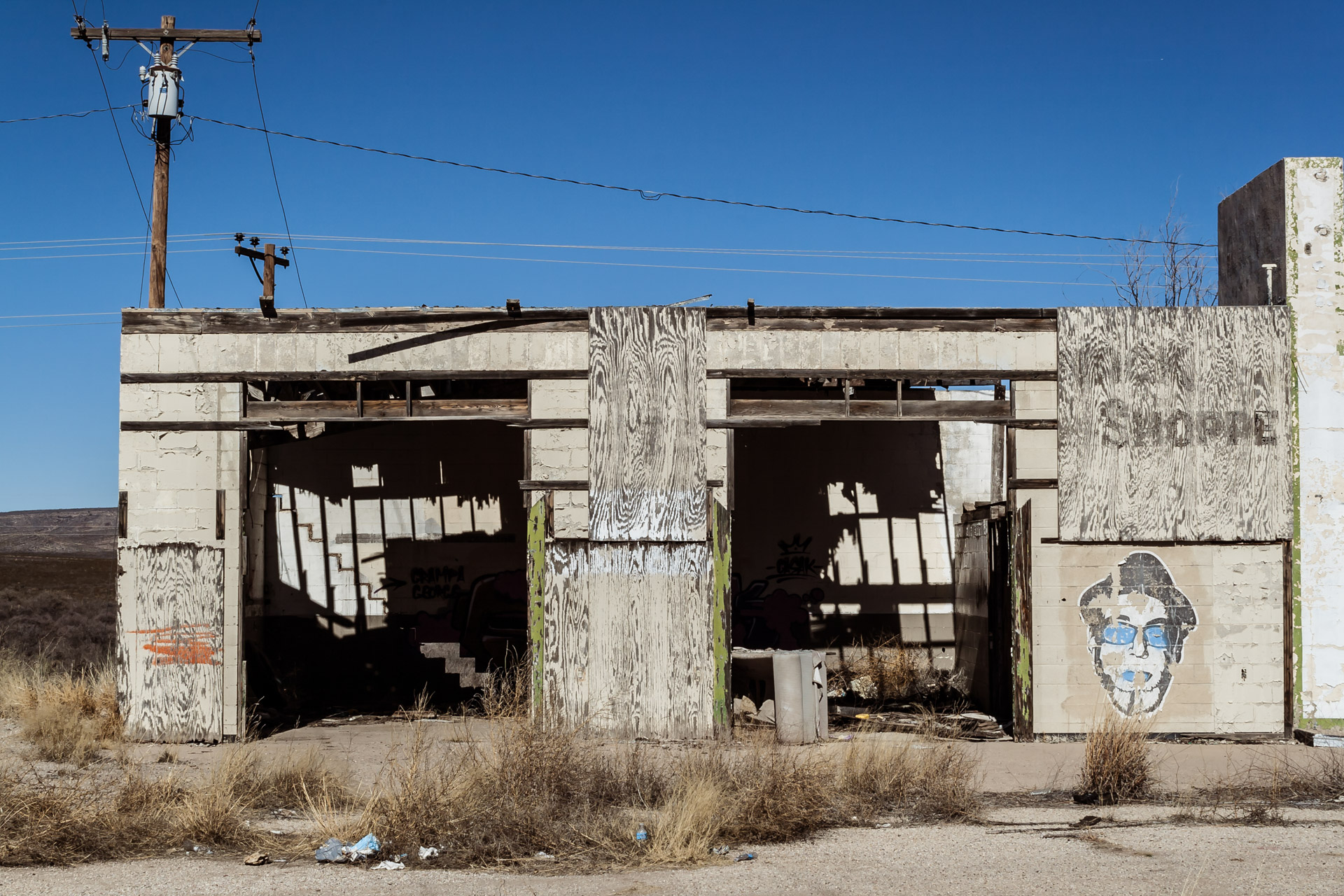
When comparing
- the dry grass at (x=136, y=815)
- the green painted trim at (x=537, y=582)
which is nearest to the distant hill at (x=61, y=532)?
the green painted trim at (x=537, y=582)

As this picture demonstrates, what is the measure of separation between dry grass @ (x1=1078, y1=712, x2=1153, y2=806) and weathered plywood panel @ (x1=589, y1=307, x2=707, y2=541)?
515 cm

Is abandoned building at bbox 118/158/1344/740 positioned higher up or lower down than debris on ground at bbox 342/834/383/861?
higher up

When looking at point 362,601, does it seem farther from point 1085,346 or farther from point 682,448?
point 1085,346

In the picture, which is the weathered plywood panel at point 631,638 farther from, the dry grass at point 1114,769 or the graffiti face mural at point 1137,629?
the dry grass at point 1114,769

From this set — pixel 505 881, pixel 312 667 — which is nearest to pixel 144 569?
pixel 312 667

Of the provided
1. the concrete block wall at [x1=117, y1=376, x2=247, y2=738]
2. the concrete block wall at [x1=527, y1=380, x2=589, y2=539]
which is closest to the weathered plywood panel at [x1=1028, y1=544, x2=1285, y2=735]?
the concrete block wall at [x1=527, y1=380, x2=589, y2=539]

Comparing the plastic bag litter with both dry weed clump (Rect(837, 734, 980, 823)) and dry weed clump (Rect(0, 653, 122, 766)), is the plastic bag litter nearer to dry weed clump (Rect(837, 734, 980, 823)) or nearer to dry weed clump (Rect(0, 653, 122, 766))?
dry weed clump (Rect(837, 734, 980, 823))

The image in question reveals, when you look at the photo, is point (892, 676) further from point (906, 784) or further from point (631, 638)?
point (906, 784)

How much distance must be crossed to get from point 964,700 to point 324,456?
10.8 meters

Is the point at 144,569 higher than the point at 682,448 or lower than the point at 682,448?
lower

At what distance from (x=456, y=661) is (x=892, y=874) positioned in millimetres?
11870

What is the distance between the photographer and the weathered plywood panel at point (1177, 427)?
13.7m

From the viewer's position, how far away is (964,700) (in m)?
17.4

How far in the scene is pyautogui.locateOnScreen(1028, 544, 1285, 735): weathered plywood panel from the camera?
44.5 ft
